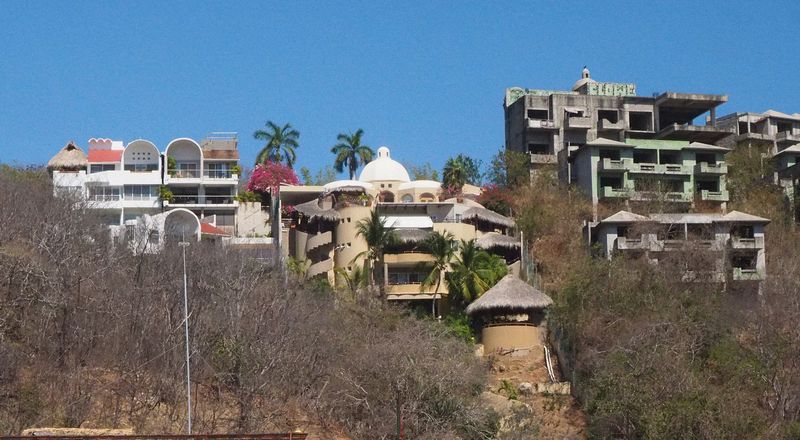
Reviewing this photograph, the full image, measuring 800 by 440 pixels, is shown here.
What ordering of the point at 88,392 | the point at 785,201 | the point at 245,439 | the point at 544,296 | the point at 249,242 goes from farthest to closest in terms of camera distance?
1. the point at 785,201
2. the point at 249,242
3. the point at 544,296
4. the point at 88,392
5. the point at 245,439

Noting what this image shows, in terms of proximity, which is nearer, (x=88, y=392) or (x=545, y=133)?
(x=88, y=392)

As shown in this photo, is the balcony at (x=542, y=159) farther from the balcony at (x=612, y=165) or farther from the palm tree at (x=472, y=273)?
the palm tree at (x=472, y=273)

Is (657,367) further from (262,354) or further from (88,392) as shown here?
(88,392)

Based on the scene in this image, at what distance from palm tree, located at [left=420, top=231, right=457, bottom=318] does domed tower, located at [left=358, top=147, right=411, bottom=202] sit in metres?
12.1

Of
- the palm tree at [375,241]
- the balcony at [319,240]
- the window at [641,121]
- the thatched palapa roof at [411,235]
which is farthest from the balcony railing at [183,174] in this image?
the window at [641,121]

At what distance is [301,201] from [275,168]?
5.92 m

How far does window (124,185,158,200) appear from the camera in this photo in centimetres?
7106

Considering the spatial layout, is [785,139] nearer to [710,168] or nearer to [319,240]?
[710,168]

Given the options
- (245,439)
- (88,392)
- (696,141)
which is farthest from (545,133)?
(245,439)

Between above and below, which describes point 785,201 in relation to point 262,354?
above

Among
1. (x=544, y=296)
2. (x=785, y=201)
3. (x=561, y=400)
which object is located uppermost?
(x=785, y=201)

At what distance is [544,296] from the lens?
5559cm

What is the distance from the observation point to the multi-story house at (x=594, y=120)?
73.3m

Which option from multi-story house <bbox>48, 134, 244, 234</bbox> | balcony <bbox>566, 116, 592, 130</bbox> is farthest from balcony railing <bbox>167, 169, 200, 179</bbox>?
balcony <bbox>566, 116, 592, 130</bbox>
